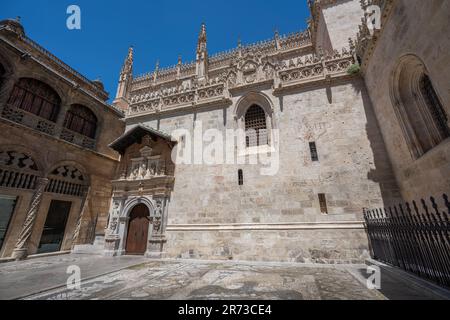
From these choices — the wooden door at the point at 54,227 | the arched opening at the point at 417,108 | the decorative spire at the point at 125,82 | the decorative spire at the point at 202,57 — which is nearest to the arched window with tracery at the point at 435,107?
the arched opening at the point at 417,108

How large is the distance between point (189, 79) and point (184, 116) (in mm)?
18986

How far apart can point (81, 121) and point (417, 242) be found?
18.2 m

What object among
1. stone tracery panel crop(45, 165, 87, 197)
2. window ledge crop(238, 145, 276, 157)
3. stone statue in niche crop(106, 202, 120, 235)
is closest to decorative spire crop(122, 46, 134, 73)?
stone tracery panel crop(45, 165, 87, 197)

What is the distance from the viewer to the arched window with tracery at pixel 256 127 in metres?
10.4

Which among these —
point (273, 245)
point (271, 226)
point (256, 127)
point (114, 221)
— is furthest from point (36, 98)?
point (273, 245)

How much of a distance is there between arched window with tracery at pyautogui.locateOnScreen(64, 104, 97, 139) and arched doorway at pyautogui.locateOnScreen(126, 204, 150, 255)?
7.52 meters

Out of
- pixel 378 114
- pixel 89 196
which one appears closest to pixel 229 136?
pixel 378 114

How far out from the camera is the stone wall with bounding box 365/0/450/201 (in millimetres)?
4621

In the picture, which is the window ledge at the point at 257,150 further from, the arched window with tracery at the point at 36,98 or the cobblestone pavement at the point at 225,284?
the arched window with tracery at the point at 36,98

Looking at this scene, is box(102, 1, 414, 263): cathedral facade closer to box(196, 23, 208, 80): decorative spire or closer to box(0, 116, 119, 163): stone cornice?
box(0, 116, 119, 163): stone cornice

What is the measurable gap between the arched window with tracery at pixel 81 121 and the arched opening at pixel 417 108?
1775 cm

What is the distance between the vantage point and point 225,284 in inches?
200

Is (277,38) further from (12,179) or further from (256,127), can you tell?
(12,179)

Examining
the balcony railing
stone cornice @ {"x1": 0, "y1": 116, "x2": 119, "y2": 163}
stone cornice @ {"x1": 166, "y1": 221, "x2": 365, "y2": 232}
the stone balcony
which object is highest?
the stone balcony
